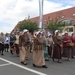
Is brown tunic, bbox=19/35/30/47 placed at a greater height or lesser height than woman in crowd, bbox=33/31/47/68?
greater

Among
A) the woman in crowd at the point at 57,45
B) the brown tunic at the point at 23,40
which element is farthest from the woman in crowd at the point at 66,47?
the brown tunic at the point at 23,40

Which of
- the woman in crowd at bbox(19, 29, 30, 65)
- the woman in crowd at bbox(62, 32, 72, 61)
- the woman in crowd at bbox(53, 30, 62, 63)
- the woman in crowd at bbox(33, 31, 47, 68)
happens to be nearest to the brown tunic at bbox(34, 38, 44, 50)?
the woman in crowd at bbox(33, 31, 47, 68)

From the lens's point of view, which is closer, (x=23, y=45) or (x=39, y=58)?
(x=39, y=58)

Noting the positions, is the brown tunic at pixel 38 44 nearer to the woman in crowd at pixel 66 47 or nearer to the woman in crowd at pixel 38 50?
the woman in crowd at pixel 38 50

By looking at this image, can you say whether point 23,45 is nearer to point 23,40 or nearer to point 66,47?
point 23,40

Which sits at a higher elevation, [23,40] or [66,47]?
[23,40]

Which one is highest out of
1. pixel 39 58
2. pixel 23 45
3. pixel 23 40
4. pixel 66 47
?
pixel 23 40

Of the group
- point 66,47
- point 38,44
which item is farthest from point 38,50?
point 66,47

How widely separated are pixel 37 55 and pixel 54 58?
2200 millimetres

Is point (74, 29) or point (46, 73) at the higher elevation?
point (74, 29)

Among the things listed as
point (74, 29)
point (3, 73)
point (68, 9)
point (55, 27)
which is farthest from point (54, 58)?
point (68, 9)

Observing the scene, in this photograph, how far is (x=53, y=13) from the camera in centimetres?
6875

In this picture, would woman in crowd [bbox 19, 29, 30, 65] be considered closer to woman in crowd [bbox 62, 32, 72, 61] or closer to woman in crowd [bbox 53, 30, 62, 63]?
woman in crowd [bbox 53, 30, 62, 63]

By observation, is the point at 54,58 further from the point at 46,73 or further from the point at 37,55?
the point at 46,73
